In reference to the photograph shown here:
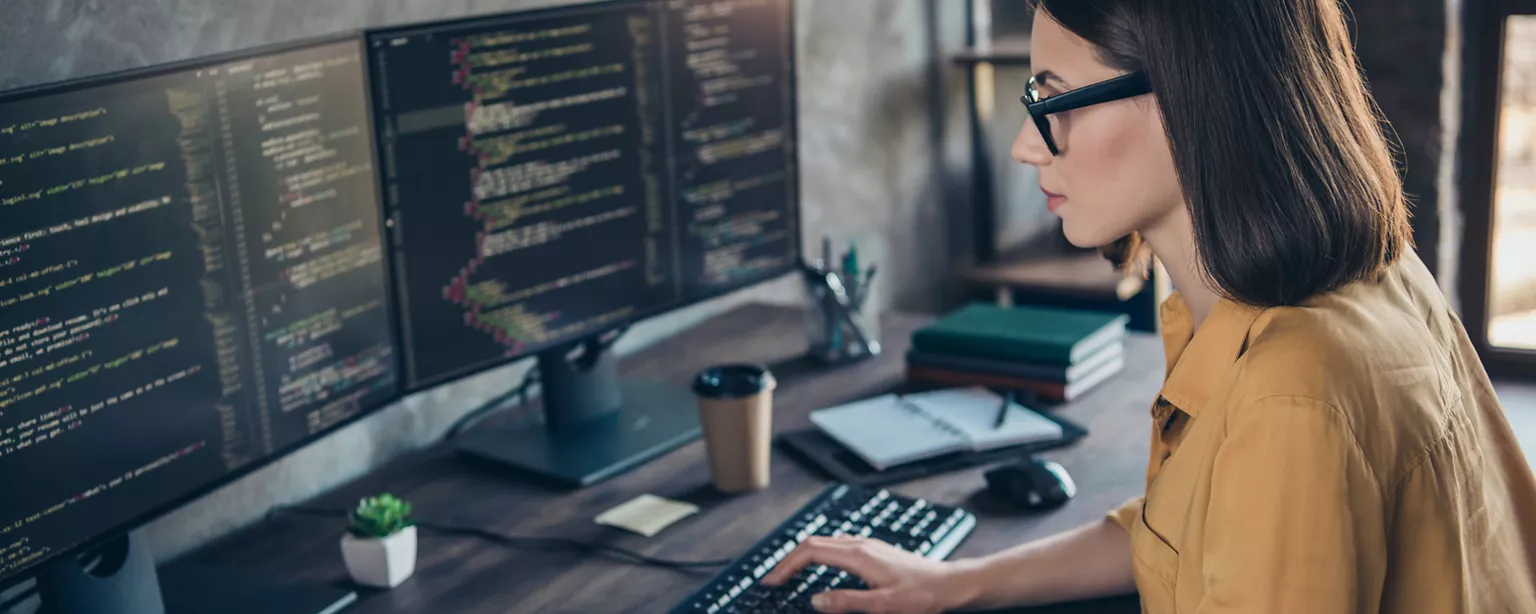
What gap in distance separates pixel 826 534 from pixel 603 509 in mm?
260

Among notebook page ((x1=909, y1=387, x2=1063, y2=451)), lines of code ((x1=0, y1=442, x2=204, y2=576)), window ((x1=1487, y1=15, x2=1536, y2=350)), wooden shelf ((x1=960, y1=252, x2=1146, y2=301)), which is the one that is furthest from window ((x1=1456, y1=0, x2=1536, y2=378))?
lines of code ((x1=0, y1=442, x2=204, y2=576))

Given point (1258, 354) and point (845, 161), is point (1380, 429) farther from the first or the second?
point (845, 161)

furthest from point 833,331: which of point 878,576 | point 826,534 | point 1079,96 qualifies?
point 1079,96

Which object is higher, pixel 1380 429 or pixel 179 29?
pixel 179 29

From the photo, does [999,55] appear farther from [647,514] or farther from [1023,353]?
[647,514]

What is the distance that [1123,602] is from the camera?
1.29 meters

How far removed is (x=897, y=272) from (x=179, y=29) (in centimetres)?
176

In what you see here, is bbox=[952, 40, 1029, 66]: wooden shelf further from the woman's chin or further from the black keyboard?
the woman's chin

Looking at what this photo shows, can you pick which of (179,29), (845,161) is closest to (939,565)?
(179,29)

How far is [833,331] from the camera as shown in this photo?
195 centimetres

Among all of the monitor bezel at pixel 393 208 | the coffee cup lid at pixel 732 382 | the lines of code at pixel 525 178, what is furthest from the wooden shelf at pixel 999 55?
the coffee cup lid at pixel 732 382

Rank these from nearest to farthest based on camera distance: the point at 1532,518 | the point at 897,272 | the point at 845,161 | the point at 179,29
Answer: the point at 1532,518
the point at 179,29
the point at 845,161
the point at 897,272

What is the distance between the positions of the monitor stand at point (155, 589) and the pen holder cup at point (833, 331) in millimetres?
801

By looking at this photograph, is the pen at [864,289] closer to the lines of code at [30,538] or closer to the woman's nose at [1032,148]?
the woman's nose at [1032,148]
